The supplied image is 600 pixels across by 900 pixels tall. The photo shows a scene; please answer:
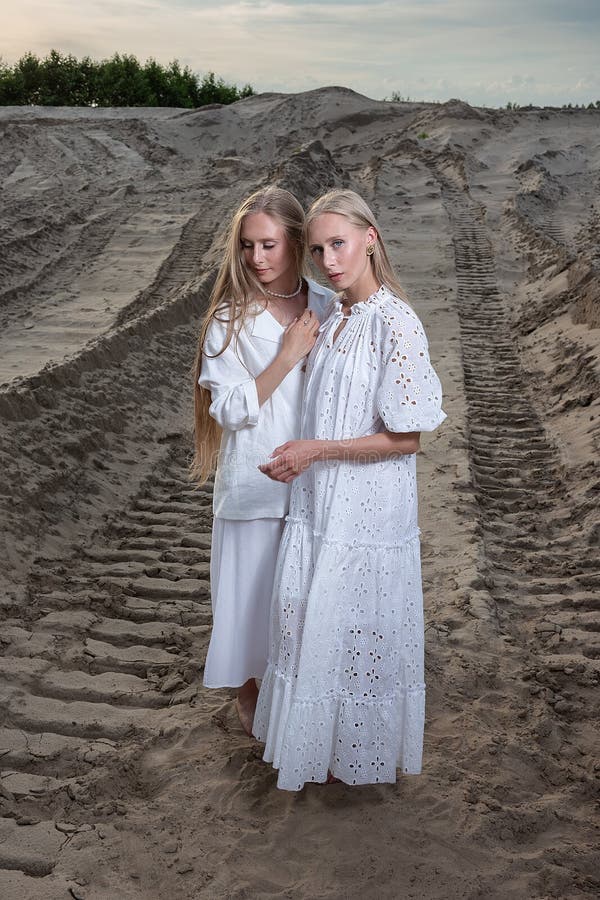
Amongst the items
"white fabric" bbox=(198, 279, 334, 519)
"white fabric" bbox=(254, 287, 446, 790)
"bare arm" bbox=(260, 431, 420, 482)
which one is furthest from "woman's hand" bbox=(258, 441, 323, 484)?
"white fabric" bbox=(198, 279, 334, 519)

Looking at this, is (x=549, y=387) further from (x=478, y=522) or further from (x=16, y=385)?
(x=16, y=385)

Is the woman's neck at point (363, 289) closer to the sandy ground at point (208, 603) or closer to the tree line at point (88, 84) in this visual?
the sandy ground at point (208, 603)

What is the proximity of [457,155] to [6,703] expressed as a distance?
59.3 feet

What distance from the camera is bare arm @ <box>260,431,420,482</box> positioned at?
289 cm

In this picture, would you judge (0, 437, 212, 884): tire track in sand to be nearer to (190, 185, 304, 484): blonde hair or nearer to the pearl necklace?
(190, 185, 304, 484): blonde hair

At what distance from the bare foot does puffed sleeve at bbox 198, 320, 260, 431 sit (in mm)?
1150

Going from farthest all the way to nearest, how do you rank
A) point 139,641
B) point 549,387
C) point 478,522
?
point 549,387
point 478,522
point 139,641

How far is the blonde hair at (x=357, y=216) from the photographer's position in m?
2.90

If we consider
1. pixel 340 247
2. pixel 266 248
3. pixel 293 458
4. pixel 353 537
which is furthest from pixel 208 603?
pixel 340 247

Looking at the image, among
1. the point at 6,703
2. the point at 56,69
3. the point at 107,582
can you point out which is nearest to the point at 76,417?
the point at 107,582

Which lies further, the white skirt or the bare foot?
the bare foot

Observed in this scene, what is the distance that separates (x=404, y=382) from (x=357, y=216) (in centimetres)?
54

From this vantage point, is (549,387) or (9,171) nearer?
(549,387)

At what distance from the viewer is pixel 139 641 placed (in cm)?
476
